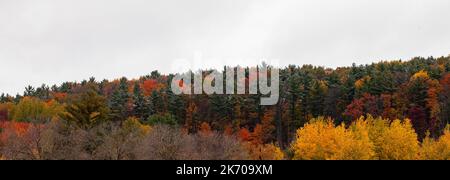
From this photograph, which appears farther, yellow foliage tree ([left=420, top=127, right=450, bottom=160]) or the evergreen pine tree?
the evergreen pine tree

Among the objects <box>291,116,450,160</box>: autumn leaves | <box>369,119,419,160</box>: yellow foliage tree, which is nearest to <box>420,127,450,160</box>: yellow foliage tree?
<box>291,116,450,160</box>: autumn leaves

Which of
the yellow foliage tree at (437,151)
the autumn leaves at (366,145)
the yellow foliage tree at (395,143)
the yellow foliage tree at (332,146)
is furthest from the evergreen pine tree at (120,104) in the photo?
the yellow foliage tree at (437,151)

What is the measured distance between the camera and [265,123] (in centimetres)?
13362

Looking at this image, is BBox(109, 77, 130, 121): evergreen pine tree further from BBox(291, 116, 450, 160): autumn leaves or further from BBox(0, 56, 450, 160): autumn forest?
BBox(291, 116, 450, 160): autumn leaves

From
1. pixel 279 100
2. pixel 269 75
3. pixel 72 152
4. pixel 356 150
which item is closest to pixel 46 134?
pixel 72 152

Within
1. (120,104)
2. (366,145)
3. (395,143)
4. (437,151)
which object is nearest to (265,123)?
Answer: (120,104)

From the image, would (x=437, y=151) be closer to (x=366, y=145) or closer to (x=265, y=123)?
(x=366, y=145)

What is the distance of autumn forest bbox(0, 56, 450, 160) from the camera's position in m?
58.8

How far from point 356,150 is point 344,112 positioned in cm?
6470

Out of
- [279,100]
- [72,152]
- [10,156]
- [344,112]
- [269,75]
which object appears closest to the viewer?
[72,152]

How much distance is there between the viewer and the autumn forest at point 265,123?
5875cm
